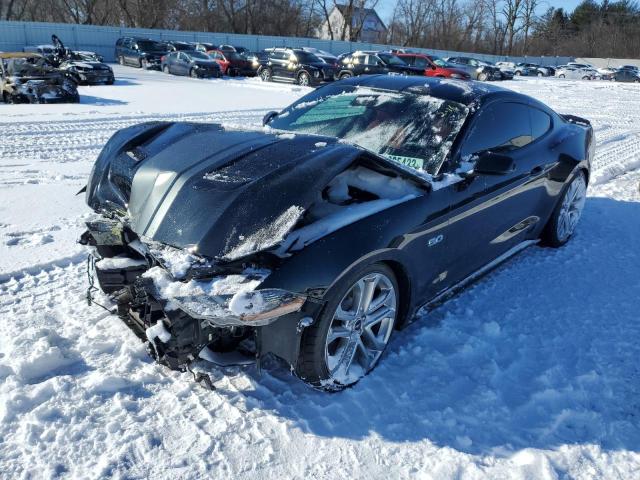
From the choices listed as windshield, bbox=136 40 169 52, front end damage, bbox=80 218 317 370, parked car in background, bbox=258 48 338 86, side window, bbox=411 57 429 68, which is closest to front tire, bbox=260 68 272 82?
parked car in background, bbox=258 48 338 86

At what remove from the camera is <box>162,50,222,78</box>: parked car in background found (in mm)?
23172

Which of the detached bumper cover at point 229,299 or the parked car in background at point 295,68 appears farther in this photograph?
the parked car in background at point 295,68

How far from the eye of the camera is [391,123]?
11.8 ft

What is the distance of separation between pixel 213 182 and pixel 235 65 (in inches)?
943

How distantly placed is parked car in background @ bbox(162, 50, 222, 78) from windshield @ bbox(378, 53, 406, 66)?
747 centimetres

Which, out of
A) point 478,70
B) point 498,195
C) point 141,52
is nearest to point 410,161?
point 498,195

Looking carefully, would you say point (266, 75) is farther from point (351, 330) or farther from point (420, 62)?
point (351, 330)

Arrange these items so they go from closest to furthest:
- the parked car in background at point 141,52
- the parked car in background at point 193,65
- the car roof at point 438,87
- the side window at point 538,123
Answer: the car roof at point 438,87 < the side window at point 538,123 < the parked car in background at point 193,65 < the parked car in background at point 141,52

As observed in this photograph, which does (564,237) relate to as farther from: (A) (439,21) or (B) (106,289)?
(A) (439,21)

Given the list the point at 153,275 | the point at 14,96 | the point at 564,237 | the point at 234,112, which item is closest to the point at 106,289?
the point at 153,275

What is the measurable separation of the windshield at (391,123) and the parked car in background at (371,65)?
62.0 feet

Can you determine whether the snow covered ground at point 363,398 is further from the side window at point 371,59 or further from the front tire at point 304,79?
the side window at point 371,59

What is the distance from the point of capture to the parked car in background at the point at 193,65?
23172mm

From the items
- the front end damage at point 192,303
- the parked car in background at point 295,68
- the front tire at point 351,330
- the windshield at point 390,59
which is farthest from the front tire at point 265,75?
the front tire at point 351,330
